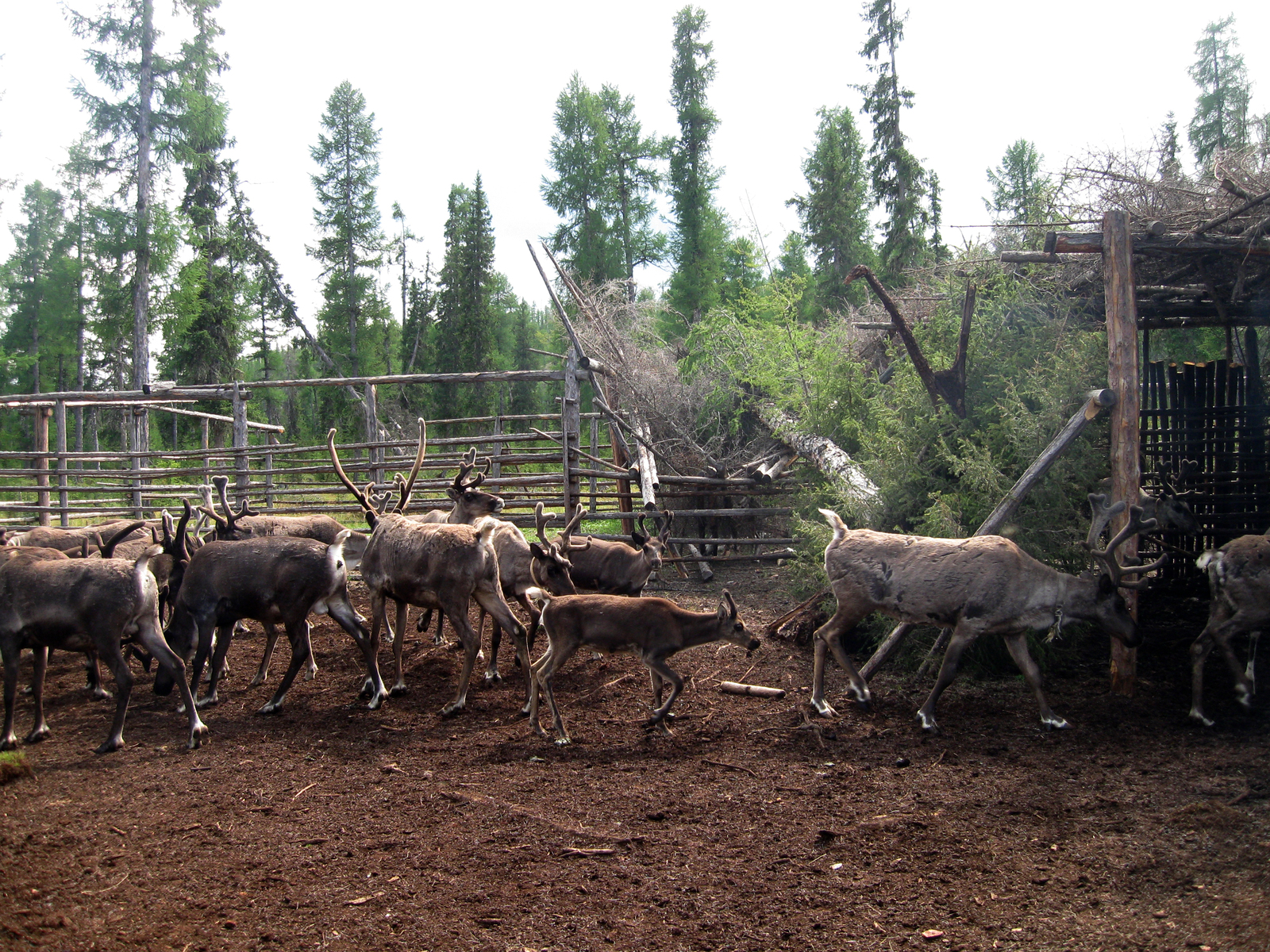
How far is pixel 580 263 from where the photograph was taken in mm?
33188

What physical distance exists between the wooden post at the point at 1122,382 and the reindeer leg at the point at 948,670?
4.68 feet

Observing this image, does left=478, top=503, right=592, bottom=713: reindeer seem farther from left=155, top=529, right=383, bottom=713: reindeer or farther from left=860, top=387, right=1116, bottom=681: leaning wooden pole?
left=860, top=387, right=1116, bottom=681: leaning wooden pole

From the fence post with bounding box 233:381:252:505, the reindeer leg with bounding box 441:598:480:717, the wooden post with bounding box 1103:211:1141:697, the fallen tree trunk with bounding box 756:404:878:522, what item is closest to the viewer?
the wooden post with bounding box 1103:211:1141:697

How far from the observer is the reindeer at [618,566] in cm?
872

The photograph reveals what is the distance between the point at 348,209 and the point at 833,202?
19531 millimetres

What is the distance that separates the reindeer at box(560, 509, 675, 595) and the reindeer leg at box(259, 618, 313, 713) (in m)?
2.65

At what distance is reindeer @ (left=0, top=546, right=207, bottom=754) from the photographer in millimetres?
6258

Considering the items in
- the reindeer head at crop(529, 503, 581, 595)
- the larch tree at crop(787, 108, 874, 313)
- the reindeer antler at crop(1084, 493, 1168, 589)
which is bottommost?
the reindeer head at crop(529, 503, 581, 595)

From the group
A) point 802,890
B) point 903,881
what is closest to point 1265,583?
point 903,881

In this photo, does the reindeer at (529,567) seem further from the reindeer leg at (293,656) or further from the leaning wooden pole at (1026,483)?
the leaning wooden pole at (1026,483)

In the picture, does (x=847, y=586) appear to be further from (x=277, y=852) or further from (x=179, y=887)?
(x=179, y=887)

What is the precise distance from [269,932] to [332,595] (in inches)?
154

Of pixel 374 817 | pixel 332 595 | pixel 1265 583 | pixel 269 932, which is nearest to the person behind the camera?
pixel 269 932

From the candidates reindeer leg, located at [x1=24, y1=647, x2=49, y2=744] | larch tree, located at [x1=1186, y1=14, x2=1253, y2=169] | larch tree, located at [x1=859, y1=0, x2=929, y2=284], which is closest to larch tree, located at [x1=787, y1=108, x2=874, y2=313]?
larch tree, located at [x1=859, y1=0, x2=929, y2=284]
